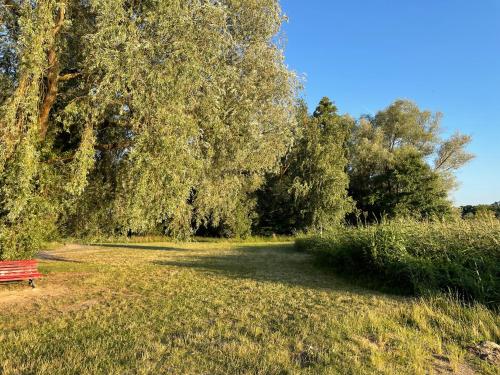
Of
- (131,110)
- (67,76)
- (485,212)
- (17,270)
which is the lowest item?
(17,270)

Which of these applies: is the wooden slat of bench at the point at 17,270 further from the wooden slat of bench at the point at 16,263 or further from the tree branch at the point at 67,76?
the tree branch at the point at 67,76

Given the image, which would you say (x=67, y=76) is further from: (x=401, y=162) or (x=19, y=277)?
(x=401, y=162)

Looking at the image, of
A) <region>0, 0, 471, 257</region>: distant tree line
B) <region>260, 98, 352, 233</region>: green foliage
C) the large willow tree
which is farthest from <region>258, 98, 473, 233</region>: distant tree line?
the large willow tree

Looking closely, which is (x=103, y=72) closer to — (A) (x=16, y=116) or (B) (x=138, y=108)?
(B) (x=138, y=108)

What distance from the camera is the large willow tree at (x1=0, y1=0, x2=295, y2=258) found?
7.85 metres

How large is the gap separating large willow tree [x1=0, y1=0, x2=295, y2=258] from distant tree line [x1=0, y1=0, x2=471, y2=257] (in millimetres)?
31

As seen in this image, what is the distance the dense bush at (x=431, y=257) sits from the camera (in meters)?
8.95

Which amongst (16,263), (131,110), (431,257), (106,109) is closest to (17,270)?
(16,263)

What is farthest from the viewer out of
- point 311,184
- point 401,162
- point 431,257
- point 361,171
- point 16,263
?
point 361,171

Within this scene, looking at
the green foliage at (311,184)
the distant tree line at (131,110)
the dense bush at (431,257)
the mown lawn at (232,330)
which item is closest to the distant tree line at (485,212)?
the dense bush at (431,257)

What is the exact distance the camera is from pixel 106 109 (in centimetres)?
899

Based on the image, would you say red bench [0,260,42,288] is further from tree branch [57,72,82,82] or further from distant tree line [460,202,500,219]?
distant tree line [460,202,500,219]

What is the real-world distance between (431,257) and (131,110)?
845cm

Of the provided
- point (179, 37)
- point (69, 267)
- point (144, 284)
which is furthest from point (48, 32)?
point (69, 267)
